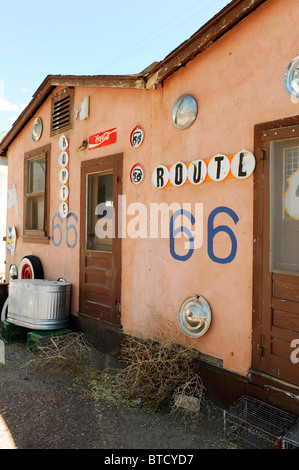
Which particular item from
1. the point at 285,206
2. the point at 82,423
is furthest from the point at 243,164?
the point at 82,423

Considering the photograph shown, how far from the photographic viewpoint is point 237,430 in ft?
10.8

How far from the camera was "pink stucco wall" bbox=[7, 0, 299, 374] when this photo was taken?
135 inches

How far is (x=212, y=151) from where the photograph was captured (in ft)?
12.8

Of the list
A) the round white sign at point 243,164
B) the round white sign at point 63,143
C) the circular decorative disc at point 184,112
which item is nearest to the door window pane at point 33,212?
the round white sign at point 63,143

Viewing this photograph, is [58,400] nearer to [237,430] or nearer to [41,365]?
[41,365]

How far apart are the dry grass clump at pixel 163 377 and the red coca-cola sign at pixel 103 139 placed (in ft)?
9.93

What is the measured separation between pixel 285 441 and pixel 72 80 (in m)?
5.61

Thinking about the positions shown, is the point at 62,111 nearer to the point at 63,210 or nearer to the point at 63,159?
the point at 63,159

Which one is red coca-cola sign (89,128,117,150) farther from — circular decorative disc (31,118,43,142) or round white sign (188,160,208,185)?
circular decorative disc (31,118,43,142)

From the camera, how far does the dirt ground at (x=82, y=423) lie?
122 inches

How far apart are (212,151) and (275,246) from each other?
1233mm

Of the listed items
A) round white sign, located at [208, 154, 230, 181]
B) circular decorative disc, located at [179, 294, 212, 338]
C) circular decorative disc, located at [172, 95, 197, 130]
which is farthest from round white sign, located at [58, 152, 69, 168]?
circular decorative disc, located at [179, 294, 212, 338]

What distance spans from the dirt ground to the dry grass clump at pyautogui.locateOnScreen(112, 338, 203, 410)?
175 millimetres
